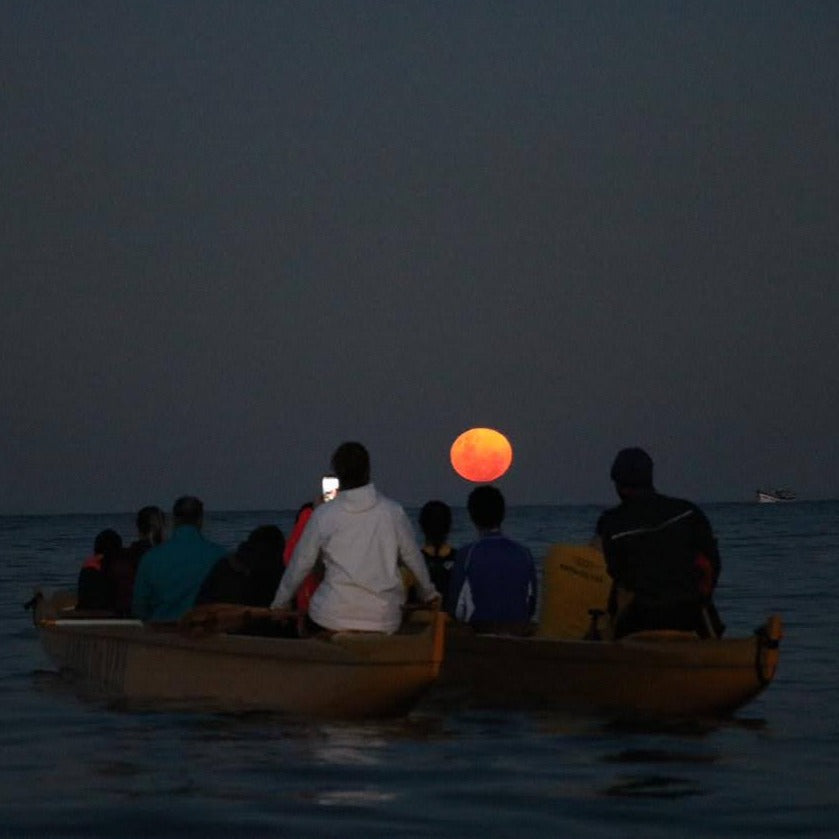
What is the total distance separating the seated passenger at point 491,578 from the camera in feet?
48.6

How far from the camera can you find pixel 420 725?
14117 mm

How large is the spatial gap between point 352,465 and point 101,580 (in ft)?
22.4

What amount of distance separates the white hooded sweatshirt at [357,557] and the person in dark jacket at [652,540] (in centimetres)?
136

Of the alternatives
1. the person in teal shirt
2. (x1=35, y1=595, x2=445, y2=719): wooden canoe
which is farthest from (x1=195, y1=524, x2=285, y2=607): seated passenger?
the person in teal shirt

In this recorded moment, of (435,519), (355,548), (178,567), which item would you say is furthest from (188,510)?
(355,548)

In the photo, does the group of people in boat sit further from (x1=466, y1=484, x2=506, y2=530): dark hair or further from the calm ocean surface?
the calm ocean surface

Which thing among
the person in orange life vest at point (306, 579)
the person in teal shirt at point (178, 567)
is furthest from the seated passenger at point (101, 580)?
the person in orange life vest at point (306, 579)

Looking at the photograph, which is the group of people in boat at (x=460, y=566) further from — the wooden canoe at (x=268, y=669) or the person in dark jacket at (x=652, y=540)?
the wooden canoe at (x=268, y=669)

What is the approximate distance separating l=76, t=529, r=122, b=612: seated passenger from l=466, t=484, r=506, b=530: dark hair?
5281mm

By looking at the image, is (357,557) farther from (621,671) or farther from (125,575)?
(125,575)

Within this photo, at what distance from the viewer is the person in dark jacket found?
1294 centimetres

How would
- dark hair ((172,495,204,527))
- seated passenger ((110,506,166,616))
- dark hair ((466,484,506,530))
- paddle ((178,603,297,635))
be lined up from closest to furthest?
paddle ((178,603,297,635))
dark hair ((466,484,506,530))
dark hair ((172,495,204,527))
seated passenger ((110,506,166,616))

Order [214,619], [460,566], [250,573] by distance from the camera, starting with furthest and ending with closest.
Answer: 1. [460,566]
2. [250,573]
3. [214,619]

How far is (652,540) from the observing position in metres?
12.9
